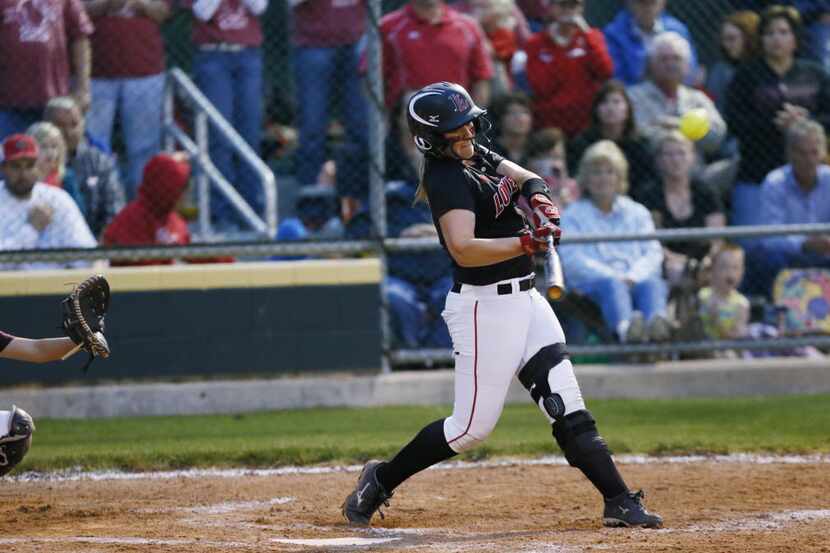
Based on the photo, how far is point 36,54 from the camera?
344 inches

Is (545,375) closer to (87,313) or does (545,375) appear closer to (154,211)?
(87,313)

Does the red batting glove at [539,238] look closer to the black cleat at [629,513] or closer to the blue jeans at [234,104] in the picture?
the black cleat at [629,513]

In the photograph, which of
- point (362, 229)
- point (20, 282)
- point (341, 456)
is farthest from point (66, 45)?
point (341, 456)

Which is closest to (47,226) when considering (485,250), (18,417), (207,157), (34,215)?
(34,215)

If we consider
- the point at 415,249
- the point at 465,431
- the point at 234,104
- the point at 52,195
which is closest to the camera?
the point at 465,431

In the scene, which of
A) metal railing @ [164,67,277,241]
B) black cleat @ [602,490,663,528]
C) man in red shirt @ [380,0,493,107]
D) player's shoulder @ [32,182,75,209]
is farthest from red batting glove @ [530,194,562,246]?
metal railing @ [164,67,277,241]

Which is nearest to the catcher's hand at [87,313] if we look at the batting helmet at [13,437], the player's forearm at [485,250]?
the batting helmet at [13,437]

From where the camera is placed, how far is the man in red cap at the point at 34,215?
8.41m

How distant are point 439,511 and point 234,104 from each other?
4.70 m

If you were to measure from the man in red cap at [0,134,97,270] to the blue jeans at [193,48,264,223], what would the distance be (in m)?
1.57

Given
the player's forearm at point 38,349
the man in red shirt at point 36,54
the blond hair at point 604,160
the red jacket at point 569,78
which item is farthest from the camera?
the red jacket at point 569,78

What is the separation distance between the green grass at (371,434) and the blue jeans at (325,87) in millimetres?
2126

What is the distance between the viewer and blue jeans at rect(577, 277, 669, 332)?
8.85 metres

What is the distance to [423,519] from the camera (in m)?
5.63
